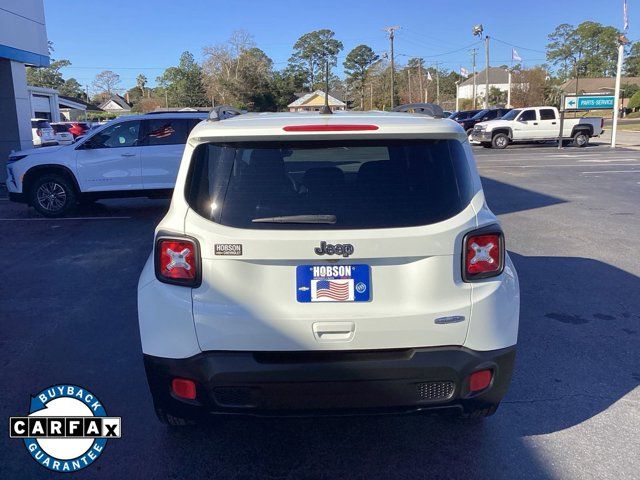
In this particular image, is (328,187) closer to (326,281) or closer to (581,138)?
(326,281)

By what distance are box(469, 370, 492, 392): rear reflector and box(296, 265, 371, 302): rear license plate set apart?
0.68 metres

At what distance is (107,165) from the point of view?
10.9m

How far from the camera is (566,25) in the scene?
110 meters

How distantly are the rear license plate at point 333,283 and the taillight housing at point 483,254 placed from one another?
1.65 ft

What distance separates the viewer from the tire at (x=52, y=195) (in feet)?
35.9

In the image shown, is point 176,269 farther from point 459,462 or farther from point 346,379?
point 459,462

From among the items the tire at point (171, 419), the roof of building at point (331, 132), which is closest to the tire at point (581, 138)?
the roof of building at point (331, 132)

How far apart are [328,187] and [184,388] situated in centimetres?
126

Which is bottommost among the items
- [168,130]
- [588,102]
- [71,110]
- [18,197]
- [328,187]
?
[18,197]

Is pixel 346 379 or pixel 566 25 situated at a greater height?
pixel 566 25

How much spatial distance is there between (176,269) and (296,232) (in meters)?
0.64

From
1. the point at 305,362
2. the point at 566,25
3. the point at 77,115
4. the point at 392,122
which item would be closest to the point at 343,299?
the point at 305,362

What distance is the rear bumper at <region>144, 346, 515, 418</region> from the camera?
9.13ft

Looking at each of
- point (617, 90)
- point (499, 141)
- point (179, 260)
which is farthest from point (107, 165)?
point (617, 90)
